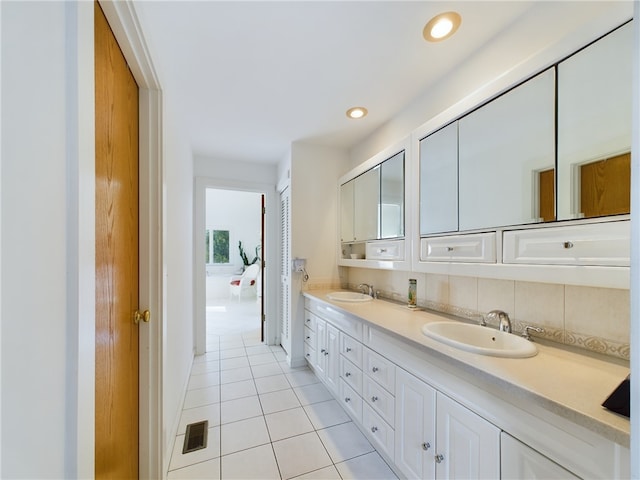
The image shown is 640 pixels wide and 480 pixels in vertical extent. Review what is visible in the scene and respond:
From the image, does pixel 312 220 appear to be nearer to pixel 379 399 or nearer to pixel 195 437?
pixel 379 399

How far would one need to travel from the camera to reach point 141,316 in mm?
1251

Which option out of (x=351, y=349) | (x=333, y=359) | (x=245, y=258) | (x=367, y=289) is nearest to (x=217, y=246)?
(x=245, y=258)

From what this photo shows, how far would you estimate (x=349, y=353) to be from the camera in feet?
6.51

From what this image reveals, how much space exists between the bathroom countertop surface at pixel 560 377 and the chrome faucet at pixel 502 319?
5.7 inches

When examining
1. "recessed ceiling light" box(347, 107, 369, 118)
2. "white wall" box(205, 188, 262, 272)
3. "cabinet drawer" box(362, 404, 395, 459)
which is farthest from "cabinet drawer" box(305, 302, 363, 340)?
"white wall" box(205, 188, 262, 272)

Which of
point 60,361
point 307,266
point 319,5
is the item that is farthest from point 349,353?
A: point 319,5

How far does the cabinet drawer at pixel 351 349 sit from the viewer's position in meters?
1.85

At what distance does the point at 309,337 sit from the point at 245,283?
441 centimetres

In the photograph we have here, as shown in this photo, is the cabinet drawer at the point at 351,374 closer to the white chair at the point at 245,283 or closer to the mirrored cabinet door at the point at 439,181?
the mirrored cabinet door at the point at 439,181

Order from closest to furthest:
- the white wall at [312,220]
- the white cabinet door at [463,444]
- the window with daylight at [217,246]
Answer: the white cabinet door at [463,444] → the white wall at [312,220] → the window with daylight at [217,246]

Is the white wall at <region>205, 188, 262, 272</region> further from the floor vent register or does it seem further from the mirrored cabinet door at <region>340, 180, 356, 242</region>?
the floor vent register

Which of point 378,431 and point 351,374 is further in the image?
point 351,374

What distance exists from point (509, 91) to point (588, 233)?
0.76m

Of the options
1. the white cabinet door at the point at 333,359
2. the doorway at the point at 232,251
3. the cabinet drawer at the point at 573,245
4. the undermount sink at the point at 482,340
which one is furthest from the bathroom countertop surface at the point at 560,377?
the doorway at the point at 232,251
